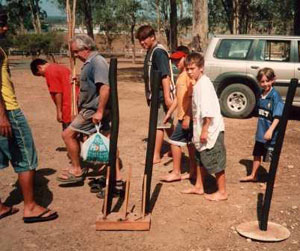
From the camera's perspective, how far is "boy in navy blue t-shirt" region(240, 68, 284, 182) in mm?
4840

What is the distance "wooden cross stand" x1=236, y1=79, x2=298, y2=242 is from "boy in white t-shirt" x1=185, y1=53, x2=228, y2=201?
677 mm

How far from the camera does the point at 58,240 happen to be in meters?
3.92

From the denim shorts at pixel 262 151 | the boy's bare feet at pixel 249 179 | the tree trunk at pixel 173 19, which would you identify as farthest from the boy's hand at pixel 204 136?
the tree trunk at pixel 173 19

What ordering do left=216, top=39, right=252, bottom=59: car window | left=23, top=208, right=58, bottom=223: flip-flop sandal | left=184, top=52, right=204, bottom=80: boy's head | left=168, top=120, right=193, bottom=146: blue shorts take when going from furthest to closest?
left=216, top=39, right=252, bottom=59: car window
left=168, top=120, right=193, bottom=146: blue shorts
left=184, top=52, right=204, bottom=80: boy's head
left=23, top=208, right=58, bottom=223: flip-flop sandal

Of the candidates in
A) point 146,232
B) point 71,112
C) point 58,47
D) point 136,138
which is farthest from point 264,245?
point 58,47

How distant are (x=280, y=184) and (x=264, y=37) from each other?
16.5 feet

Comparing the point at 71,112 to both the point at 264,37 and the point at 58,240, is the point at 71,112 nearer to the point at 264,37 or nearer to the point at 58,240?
the point at 58,240

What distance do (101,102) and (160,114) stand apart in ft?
4.65

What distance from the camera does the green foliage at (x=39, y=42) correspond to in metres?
47.4

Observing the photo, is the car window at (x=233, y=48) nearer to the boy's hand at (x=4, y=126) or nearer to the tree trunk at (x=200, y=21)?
the tree trunk at (x=200, y=21)

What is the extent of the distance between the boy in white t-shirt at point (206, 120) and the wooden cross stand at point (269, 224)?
2.22 ft

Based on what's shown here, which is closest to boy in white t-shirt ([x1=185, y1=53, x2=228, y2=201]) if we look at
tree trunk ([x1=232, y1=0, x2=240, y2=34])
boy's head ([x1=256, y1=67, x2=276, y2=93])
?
boy's head ([x1=256, y1=67, x2=276, y2=93])

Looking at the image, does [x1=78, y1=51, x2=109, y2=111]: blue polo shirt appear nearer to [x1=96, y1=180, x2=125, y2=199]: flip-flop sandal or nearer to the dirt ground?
[x1=96, y1=180, x2=125, y2=199]: flip-flop sandal

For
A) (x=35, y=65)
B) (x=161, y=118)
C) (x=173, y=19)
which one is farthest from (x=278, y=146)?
(x=173, y=19)
